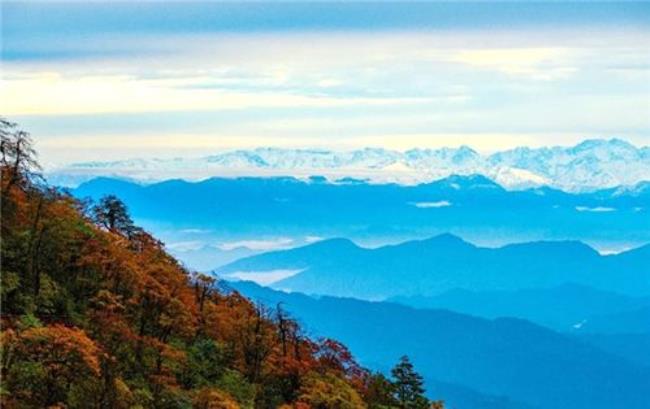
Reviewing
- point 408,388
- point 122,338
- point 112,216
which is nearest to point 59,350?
point 122,338

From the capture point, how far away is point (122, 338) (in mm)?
37219

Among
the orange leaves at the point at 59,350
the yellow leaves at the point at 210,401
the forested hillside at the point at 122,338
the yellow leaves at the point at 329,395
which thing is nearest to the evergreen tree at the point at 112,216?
the forested hillside at the point at 122,338

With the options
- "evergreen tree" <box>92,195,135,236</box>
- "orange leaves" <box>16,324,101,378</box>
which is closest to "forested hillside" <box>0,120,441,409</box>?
"orange leaves" <box>16,324,101,378</box>

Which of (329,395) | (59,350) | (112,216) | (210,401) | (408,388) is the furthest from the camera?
(112,216)

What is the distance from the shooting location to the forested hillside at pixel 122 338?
101 feet

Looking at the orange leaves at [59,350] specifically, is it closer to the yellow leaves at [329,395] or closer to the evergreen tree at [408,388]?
the yellow leaves at [329,395]

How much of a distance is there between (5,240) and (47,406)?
10165 millimetres

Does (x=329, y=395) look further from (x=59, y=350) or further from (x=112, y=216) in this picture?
(x=112, y=216)

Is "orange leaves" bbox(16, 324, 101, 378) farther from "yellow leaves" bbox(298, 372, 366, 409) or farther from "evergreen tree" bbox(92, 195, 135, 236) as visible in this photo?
"evergreen tree" bbox(92, 195, 135, 236)

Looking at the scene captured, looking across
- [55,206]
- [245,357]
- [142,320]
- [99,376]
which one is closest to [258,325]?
[245,357]

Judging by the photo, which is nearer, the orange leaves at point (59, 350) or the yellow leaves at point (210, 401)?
the orange leaves at point (59, 350)

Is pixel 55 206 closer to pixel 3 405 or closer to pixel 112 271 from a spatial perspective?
pixel 112 271

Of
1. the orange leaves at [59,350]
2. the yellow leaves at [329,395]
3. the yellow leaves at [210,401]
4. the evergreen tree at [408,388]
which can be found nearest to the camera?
the orange leaves at [59,350]

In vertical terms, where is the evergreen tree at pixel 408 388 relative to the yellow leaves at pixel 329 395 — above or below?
above
